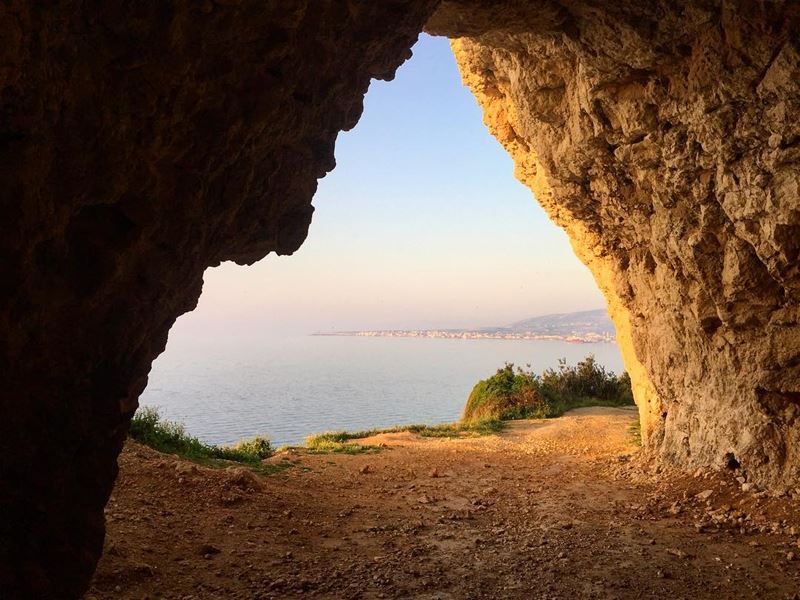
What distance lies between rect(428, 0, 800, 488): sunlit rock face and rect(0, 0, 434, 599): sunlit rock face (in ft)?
12.3

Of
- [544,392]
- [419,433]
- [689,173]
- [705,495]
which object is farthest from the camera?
[544,392]

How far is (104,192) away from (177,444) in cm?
823

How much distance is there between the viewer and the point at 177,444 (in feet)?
35.9

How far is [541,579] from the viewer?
5715 millimetres

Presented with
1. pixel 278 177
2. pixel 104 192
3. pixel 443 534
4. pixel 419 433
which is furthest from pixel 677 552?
pixel 419 433

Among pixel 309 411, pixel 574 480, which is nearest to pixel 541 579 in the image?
pixel 574 480

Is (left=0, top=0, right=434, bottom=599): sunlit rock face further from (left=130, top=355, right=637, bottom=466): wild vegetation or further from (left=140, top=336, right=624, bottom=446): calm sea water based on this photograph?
(left=140, top=336, right=624, bottom=446): calm sea water

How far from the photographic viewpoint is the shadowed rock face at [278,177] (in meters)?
3.63

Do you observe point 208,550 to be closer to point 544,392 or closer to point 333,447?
point 333,447

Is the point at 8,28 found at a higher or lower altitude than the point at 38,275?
higher

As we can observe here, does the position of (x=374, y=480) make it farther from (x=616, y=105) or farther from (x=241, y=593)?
(x=616, y=105)

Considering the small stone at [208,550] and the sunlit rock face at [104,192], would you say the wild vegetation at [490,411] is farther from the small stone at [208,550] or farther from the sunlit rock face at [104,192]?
the sunlit rock face at [104,192]

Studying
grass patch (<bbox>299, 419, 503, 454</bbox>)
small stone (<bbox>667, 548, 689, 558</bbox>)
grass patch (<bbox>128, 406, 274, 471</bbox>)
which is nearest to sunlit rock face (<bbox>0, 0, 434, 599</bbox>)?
small stone (<bbox>667, 548, 689, 558</bbox>)

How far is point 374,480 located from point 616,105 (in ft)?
24.8
